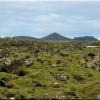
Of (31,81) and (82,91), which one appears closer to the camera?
(82,91)

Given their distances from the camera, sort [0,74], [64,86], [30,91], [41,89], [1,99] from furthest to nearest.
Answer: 1. [0,74]
2. [64,86]
3. [41,89]
4. [30,91]
5. [1,99]

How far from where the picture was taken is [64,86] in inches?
7092

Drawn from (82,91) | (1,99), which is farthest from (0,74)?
(1,99)

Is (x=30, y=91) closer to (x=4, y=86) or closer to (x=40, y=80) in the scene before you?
(x=4, y=86)

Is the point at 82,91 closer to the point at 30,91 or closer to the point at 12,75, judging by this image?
the point at 30,91

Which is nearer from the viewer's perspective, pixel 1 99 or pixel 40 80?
pixel 1 99

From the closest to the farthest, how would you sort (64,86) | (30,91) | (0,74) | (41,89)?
(30,91)
(41,89)
(64,86)
(0,74)

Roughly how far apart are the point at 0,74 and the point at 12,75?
6.57 metres

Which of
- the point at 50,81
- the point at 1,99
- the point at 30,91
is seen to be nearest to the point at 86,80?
the point at 50,81

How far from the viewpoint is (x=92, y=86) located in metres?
163

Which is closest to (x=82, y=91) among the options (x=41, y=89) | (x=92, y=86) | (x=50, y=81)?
(x=92, y=86)

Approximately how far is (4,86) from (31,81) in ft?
83.9

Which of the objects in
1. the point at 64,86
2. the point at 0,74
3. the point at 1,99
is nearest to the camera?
the point at 1,99

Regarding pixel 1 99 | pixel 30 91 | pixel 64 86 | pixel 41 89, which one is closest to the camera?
pixel 1 99
